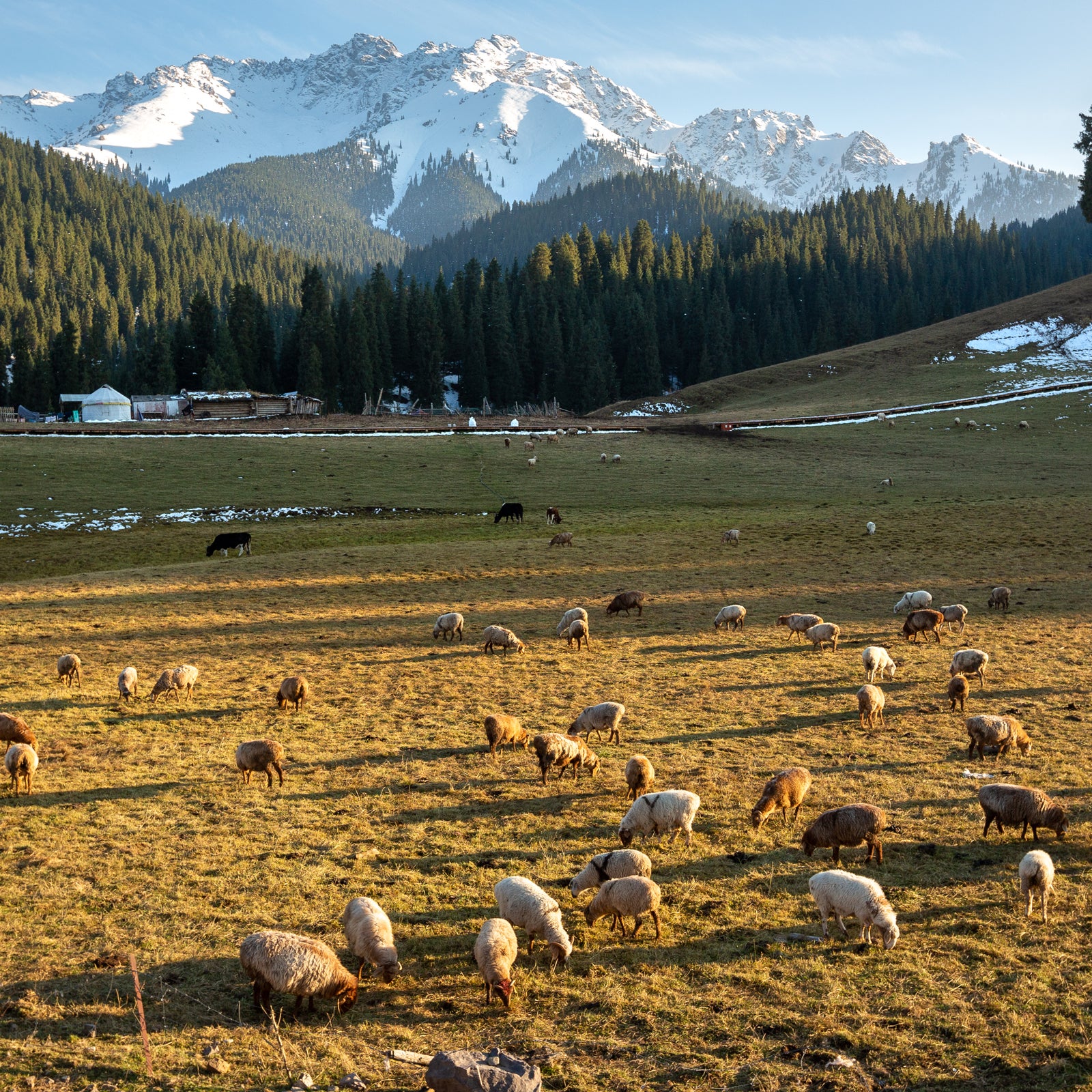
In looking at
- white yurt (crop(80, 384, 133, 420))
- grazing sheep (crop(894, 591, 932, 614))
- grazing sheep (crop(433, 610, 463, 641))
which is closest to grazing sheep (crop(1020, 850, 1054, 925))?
A: grazing sheep (crop(433, 610, 463, 641))

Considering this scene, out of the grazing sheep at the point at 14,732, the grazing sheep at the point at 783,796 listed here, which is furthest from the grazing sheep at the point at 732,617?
the grazing sheep at the point at 14,732

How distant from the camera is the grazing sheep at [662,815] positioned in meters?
13.5

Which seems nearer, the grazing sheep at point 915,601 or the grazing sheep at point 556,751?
the grazing sheep at point 556,751

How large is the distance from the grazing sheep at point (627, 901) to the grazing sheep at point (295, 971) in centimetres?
320

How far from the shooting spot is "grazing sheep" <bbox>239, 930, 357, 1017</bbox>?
374 inches

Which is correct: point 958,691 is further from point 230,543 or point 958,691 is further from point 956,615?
point 230,543

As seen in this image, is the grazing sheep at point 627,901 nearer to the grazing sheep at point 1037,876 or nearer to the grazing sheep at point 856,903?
the grazing sheep at point 856,903

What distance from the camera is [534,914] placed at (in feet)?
35.6

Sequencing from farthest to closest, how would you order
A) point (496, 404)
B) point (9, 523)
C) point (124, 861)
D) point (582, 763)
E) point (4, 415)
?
point (496, 404) < point (4, 415) < point (9, 523) < point (582, 763) < point (124, 861)

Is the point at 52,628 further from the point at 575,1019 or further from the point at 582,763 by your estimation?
the point at 575,1019

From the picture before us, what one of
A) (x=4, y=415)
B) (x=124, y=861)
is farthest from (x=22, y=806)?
(x=4, y=415)

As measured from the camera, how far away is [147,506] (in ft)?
173

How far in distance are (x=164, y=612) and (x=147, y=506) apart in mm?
25170

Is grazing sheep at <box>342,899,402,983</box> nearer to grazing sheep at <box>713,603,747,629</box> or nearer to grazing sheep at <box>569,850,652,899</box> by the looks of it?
grazing sheep at <box>569,850,652,899</box>
